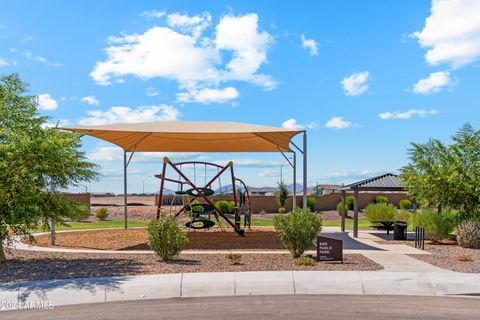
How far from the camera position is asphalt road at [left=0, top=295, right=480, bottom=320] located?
8.73 metres

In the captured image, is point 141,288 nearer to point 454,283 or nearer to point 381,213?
point 454,283

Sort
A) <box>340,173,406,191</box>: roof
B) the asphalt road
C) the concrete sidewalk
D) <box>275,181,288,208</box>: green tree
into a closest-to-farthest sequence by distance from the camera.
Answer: the asphalt road → the concrete sidewalk → <box>340,173,406,191</box>: roof → <box>275,181,288,208</box>: green tree

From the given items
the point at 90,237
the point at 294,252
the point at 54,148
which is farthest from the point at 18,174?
the point at 90,237

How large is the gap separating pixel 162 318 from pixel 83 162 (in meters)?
7.95

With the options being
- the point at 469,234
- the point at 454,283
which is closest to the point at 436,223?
the point at 469,234

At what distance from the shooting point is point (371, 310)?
9.19 metres

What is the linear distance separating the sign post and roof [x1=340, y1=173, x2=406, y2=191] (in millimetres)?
9855

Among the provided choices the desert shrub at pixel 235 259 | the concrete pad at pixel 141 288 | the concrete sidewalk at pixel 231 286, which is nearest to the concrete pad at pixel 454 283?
the concrete sidewalk at pixel 231 286

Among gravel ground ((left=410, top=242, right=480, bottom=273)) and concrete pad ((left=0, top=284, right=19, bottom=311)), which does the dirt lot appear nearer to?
gravel ground ((left=410, top=242, right=480, bottom=273))

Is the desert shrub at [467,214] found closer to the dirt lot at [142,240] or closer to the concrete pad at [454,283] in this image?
the dirt lot at [142,240]

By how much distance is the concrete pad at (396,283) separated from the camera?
428 inches

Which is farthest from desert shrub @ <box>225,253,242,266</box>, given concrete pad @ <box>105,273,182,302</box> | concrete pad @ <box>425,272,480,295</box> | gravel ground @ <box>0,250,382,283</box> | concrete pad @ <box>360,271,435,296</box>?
concrete pad @ <box>425,272,480,295</box>

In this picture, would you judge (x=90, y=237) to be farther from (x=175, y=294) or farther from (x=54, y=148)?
(x=175, y=294)

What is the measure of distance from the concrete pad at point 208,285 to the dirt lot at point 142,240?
6638 millimetres
